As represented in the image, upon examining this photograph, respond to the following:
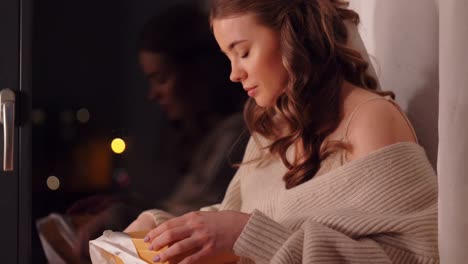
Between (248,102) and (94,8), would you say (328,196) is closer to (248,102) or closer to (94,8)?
(248,102)

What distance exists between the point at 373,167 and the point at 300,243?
0.18 m

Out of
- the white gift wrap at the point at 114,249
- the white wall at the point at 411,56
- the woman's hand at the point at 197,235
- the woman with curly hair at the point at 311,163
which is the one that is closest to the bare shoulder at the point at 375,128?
the woman with curly hair at the point at 311,163

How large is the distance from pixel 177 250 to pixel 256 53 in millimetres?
430

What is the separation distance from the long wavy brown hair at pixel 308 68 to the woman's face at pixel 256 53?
0.05 feet

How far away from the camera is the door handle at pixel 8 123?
1.51 meters

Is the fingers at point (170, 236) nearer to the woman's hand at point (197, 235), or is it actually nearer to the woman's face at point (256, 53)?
the woman's hand at point (197, 235)

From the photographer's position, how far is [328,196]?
1013 mm

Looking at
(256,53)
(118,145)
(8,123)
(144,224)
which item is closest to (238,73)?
(256,53)

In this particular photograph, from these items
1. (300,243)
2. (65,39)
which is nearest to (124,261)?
(300,243)

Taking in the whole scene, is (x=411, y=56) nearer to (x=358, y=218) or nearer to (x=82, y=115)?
(x=358, y=218)

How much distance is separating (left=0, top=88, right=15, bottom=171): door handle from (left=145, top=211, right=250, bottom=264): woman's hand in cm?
67

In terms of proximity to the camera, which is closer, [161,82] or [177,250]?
[177,250]

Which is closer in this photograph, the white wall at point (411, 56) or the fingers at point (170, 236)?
the fingers at point (170, 236)

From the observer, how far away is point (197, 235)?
0.94 metres
